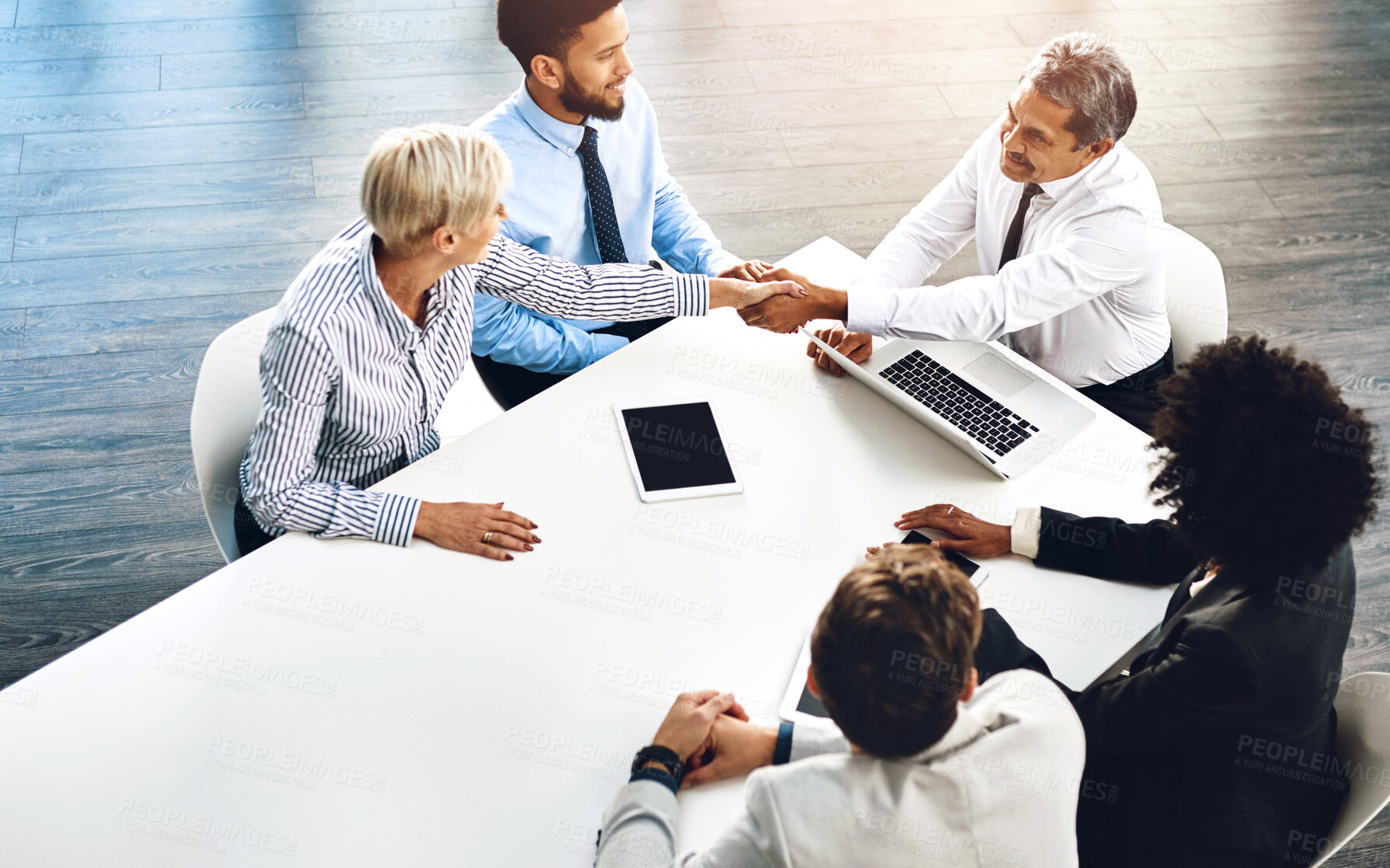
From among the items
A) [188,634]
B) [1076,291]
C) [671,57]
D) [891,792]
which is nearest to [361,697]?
[188,634]

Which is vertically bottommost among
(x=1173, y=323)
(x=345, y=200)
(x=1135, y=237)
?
(x=345, y=200)

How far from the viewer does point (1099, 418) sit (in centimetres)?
198

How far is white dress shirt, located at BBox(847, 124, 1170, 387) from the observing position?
2.10m

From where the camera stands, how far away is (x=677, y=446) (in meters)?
1.90

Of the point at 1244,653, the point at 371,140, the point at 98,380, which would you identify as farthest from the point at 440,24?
the point at 1244,653

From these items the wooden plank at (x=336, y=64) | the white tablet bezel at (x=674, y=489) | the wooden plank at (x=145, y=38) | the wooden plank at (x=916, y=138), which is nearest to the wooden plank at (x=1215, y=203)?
the wooden plank at (x=916, y=138)

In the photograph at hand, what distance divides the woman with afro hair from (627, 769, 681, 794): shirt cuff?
50 centimetres

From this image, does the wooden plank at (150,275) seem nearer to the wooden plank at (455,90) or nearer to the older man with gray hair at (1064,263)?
the wooden plank at (455,90)

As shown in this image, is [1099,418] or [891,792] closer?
[891,792]

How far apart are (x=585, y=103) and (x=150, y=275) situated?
1863mm

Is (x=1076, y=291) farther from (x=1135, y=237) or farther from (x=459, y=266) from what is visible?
(x=459, y=266)

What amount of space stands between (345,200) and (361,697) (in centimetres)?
249

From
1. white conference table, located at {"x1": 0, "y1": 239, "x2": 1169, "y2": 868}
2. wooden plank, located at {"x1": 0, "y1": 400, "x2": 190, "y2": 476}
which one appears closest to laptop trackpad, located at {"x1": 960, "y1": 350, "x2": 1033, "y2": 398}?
white conference table, located at {"x1": 0, "y1": 239, "x2": 1169, "y2": 868}

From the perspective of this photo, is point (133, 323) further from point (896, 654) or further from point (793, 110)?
point (896, 654)
